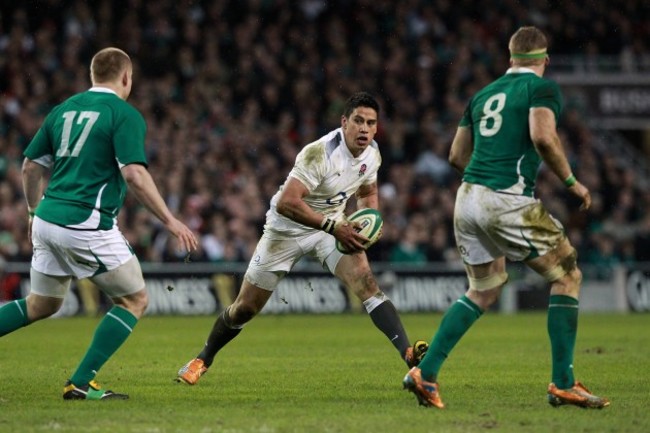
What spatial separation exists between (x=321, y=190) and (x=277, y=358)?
3.57 m

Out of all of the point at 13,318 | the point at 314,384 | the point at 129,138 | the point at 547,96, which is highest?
the point at 547,96

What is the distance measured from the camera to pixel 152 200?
8.48 metres

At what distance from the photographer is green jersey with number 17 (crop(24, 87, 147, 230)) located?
8.75m

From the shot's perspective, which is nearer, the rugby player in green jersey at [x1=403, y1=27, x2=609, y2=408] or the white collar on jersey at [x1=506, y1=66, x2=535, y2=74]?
the rugby player in green jersey at [x1=403, y1=27, x2=609, y2=408]

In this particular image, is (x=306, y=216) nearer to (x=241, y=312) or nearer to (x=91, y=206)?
(x=241, y=312)

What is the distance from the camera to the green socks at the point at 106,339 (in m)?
8.92

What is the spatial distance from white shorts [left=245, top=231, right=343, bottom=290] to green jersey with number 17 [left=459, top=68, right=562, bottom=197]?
87.0 inches

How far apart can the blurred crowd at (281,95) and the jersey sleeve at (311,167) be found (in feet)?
42.1

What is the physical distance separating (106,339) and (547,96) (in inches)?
133

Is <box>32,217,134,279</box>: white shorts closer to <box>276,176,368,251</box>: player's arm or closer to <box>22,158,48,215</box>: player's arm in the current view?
<box>22,158,48,215</box>: player's arm

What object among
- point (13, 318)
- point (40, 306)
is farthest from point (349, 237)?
point (13, 318)

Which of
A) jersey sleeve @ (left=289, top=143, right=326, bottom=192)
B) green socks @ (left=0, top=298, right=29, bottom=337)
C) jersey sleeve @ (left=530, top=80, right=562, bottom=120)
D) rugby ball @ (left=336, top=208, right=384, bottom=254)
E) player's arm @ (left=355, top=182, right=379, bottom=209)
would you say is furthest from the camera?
player's arm @ (left=355, top=182, right=379, bottom=209)

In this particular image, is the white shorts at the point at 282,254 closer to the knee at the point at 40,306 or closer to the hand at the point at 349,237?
the hand at the point at 349,237

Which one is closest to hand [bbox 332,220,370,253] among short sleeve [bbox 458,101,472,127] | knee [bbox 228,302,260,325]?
short sleeve [bbox 458,101,472,127]
